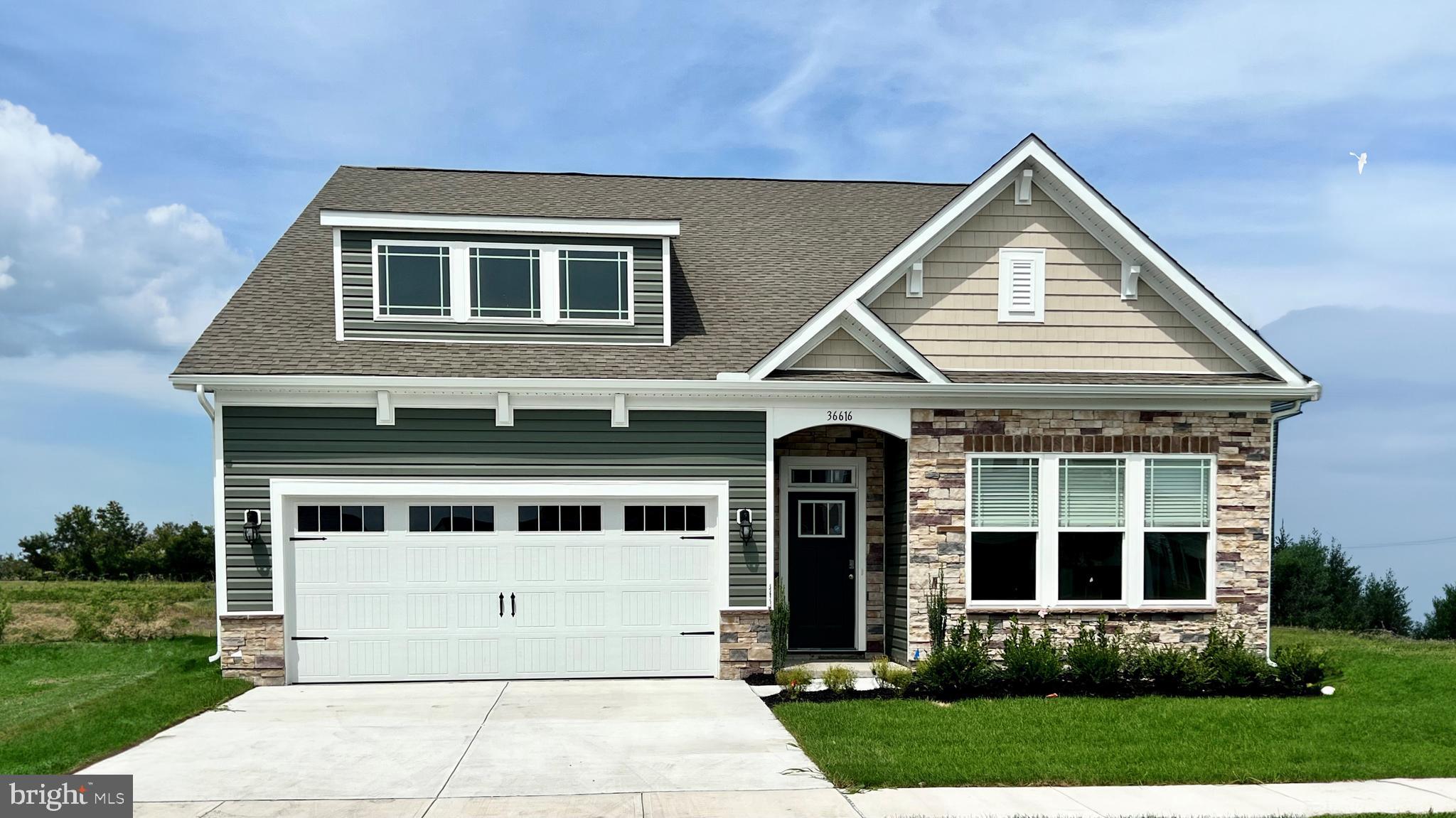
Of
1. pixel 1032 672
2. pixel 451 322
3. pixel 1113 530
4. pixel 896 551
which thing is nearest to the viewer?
pixel 1032 672

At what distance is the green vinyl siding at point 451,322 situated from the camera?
1393cm

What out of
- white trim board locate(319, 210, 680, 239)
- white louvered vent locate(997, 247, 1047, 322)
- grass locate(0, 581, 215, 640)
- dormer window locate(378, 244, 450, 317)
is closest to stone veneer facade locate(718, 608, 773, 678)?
white louvered vent locate(997, 247, 1047, 322)

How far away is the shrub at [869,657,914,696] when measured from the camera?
12.1m

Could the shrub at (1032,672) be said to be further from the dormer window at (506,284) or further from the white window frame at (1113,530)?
the dormer window at (506,284)

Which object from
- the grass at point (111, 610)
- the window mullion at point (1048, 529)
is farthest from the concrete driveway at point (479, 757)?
the grass at point (111, 610)

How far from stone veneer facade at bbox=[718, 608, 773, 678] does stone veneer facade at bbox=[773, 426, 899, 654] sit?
4.92ft

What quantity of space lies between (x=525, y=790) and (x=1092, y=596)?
26.7ft

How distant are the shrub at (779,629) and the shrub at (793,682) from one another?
53 centimetres

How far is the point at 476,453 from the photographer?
Result: 1317 centimetres

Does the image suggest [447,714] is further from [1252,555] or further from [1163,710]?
[1252,555]

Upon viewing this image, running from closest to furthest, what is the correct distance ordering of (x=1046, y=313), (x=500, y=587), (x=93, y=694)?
(x=93, y=694)
(x=500, y=587)
(x=1046, y=313)

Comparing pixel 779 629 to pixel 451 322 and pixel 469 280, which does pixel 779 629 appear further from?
pixel 469 280

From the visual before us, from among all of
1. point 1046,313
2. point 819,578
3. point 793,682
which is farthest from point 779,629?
point 1046,313

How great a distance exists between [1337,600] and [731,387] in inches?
664
